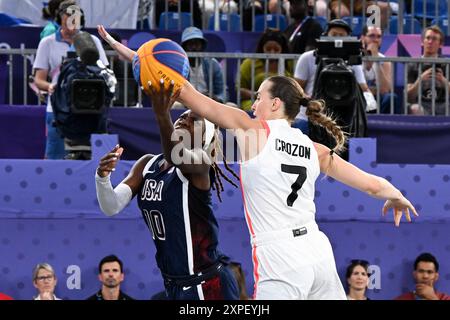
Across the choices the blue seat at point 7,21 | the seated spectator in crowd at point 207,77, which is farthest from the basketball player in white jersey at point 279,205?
the blue seat at point 7,21

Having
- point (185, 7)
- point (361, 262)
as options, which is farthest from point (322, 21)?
point (361, 262)

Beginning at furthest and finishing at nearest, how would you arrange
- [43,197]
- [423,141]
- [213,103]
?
[423,141], [43,197], [213,103]

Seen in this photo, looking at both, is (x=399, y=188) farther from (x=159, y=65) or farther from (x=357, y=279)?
(x=159, y=65)

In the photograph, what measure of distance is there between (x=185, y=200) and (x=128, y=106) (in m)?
4.43

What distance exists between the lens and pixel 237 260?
11812mm

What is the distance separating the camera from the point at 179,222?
8.35 meters

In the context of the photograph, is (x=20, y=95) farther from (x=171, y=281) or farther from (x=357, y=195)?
(x=171, y=281)

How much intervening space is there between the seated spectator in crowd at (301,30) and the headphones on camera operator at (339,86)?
4.14 feet

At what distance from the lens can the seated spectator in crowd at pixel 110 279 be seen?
11414mm

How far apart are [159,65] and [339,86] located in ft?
13.2

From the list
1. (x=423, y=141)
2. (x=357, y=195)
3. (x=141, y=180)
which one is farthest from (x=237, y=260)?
(x=141, y=180)

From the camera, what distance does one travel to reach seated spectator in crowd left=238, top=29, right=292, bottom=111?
12633 mm

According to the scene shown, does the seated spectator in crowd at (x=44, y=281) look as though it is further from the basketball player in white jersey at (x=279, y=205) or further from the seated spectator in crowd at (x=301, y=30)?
the basketball player in white jersey at (x=279, y=205)

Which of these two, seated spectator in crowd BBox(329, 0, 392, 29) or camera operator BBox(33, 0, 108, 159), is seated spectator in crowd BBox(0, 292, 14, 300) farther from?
seated spectator in crowd BBox(329, 0, 392, 29)
